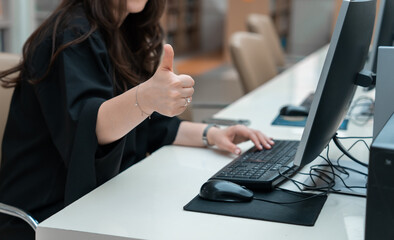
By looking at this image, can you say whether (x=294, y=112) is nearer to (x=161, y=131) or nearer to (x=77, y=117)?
(x=161, y=131)

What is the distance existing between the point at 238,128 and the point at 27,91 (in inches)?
21.8

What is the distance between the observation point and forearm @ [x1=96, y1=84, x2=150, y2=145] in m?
1.13

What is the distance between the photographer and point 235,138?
1.55 metres

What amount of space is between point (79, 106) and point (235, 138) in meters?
0.49

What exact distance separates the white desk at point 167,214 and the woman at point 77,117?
9 cm

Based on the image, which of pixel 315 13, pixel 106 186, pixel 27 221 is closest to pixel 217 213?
pixel 106 186

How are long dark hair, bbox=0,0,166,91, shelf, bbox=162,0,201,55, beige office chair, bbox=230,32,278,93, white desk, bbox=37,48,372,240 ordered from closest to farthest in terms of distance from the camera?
white desk, bbox=37,48,372,240 → long dark hair, bbox=0,0,166,91 → beige office chair, bbox=230,32,278,93 → shelf, bbox=162,0,201,55

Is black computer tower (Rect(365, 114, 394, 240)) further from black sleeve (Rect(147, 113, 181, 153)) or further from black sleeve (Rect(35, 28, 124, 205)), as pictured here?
black sleeve (Rect(147, 113, 181, 153))

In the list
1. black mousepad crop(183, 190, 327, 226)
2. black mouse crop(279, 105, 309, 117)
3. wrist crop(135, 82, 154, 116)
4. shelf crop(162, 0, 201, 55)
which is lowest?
shelf crop(162, 0, 201, 55)

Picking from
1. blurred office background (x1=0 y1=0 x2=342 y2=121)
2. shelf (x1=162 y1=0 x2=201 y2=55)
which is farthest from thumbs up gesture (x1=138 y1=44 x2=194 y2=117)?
shelf (x1=162 y1=0 x2=201 y2=55)

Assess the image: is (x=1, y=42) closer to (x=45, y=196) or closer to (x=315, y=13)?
(x=45, y=196)

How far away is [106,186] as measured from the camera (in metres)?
1.22

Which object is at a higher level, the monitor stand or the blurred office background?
the monitor stand

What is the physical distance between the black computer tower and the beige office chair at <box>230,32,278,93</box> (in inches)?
75.6
